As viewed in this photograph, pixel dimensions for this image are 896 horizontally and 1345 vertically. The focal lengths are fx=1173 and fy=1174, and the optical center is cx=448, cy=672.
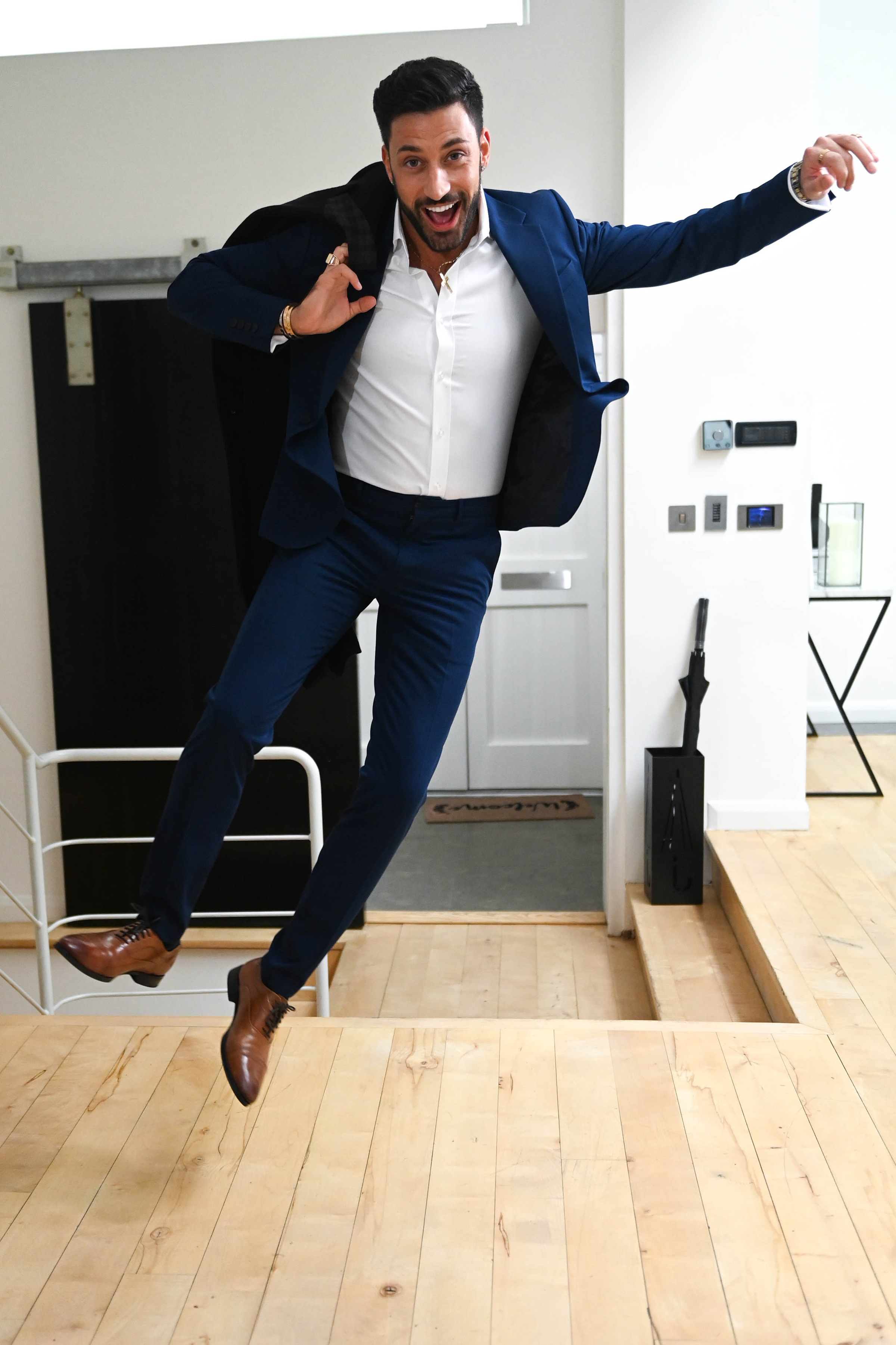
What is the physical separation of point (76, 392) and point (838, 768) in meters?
3.34

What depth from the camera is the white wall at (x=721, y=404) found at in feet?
12.8

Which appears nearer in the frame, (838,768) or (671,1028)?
(671,1028)

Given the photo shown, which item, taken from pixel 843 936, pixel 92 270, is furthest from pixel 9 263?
pixel 843 936

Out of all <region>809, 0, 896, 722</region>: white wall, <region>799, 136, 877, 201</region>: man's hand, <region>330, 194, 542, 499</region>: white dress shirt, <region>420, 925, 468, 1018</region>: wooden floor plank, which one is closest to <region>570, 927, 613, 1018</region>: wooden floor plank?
<region>420, 925, 468, 1018</region>: wooden floor plank

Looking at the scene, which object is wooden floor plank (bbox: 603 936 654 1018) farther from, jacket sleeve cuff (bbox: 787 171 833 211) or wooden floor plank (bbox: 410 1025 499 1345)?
jacket sleeve cuff (bbox: 787 171 833 211)

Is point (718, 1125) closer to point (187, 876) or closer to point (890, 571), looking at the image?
point (187, 876)

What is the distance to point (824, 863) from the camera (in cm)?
378

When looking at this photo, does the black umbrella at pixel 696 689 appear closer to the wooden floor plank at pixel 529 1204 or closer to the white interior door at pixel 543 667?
the white interior door at pixel 543 667

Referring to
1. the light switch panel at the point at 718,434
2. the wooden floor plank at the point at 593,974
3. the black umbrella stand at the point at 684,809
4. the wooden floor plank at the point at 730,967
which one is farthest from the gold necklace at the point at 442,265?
the wooden floor plank at the point at 593,974

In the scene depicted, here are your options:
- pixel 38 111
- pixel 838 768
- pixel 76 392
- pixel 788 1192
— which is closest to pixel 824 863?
pixel 838 768

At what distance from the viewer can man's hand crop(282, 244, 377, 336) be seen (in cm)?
190

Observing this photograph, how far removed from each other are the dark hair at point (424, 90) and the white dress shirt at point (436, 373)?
0.55ft

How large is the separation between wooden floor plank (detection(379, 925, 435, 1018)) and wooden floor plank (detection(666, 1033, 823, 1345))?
1488mm

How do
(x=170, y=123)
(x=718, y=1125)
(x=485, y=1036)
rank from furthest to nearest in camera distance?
(x=170, y=123) < (x=485, y=1036) < (x=718, y=1125)
